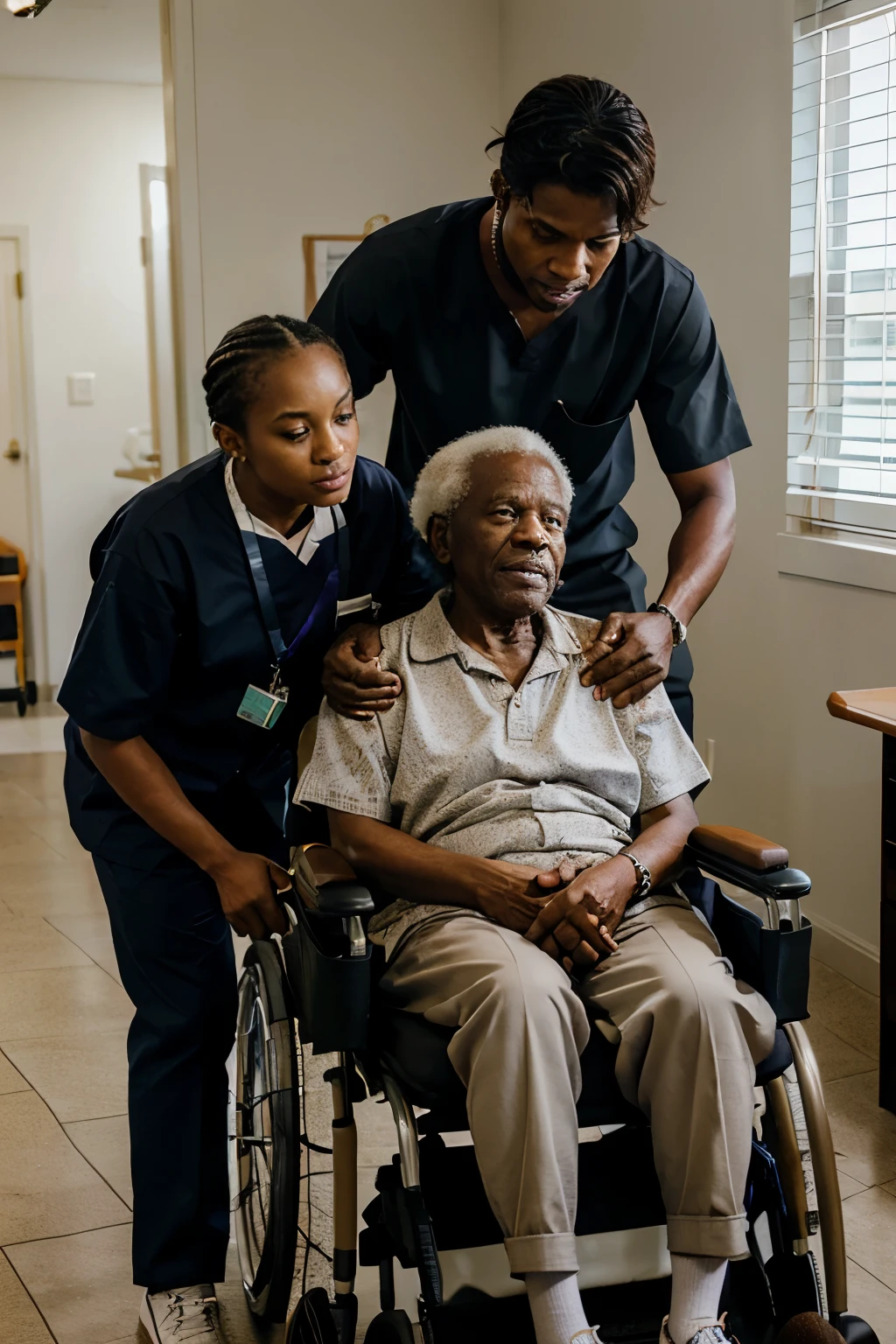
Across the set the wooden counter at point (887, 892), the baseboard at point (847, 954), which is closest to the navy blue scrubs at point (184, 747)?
the wooden counter at point (887, 892)

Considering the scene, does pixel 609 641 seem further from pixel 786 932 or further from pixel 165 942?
pixel 165 942

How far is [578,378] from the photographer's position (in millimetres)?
1914

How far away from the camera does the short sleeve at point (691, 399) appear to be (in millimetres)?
1966

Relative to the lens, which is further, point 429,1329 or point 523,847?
point 523,847

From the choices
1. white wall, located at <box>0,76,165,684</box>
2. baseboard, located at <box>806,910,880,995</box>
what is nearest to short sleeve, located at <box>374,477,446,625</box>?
baseboard, located at <box>806,910,880,995</box>

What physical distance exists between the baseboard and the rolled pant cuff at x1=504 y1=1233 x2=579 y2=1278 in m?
1.77

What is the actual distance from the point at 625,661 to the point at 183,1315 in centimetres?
100

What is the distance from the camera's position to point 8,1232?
209 centimetres

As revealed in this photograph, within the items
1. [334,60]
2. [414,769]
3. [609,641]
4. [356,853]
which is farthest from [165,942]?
[334,60]

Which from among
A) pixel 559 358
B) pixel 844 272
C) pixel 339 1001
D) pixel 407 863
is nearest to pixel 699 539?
pixel 559 358

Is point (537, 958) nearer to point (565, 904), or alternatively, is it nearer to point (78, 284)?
point (565, 904)

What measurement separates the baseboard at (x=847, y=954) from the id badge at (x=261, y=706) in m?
1.75

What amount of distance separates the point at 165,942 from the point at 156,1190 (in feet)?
1.03

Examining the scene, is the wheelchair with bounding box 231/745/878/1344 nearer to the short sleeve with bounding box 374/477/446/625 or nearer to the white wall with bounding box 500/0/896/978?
the short sleeve with bounding box 374/477/446/625
